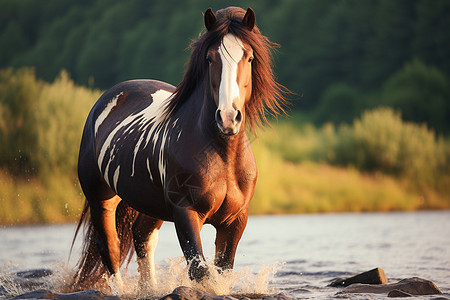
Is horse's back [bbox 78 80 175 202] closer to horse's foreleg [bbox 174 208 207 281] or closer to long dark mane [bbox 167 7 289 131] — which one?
long dark mane [bbox 167 7 289 131]

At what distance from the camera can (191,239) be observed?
4164 mm

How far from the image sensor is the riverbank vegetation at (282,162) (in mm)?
15922

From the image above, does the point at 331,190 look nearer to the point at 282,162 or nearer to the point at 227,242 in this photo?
the point at 282,162

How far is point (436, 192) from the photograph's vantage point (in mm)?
22141

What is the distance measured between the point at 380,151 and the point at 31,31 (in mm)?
30054

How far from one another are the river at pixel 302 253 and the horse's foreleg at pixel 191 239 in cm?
28

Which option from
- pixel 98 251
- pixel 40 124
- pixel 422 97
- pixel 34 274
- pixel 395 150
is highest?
pixel 422 97

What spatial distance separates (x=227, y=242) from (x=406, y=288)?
1.96 metres

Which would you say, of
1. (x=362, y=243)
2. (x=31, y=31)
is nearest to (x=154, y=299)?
(x=362, y=243)

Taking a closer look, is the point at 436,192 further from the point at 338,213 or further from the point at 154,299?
the point at 154,299

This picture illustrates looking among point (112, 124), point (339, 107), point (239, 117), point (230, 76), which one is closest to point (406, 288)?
point (239, 117)

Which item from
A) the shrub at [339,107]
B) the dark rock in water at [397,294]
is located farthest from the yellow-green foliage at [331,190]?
the shrub at [339,107]

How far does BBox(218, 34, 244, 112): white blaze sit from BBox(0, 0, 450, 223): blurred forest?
16869 millimetres

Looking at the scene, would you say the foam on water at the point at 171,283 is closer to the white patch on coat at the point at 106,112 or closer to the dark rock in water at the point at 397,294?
the dark rock in water at the point at 397,294
